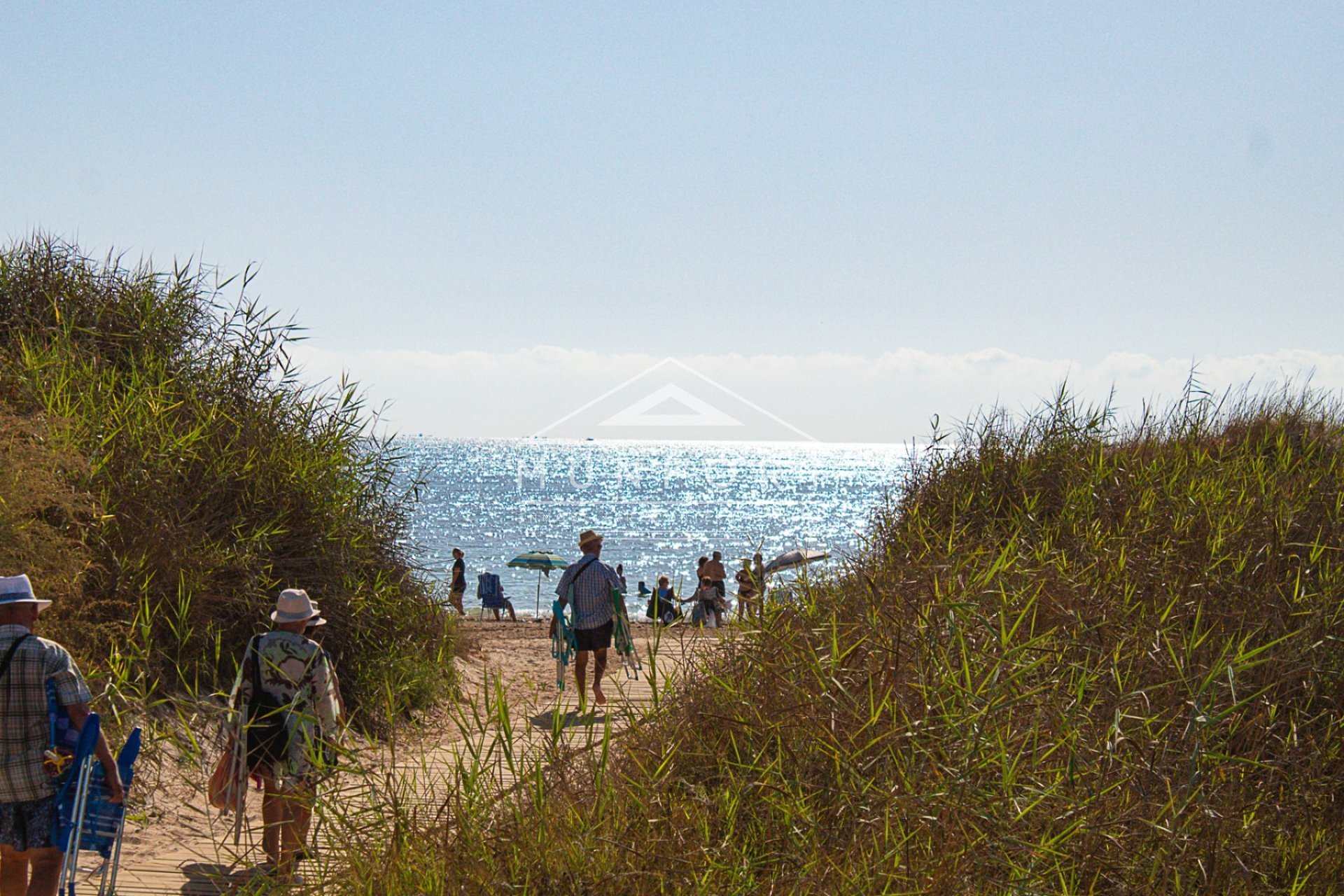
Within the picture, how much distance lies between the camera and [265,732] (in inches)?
223

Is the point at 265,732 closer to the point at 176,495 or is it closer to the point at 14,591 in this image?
the point at 14,591

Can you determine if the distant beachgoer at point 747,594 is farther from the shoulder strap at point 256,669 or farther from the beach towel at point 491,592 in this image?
the beach towel at point 491,592

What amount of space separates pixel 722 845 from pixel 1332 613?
5.04m

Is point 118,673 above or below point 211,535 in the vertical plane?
below

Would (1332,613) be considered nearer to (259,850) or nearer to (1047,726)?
(1047,726)

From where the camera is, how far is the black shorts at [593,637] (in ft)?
33.1

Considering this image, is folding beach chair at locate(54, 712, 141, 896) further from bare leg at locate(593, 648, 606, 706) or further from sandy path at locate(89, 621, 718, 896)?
bare leg at locate(593, 648, 606, 706)

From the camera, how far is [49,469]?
761 centimetres

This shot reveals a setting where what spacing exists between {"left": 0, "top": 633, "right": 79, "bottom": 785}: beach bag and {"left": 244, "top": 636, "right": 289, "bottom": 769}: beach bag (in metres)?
0.92

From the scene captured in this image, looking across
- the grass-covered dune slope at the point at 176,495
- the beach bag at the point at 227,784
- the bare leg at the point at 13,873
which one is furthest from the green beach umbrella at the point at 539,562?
the bare leg at the point at 13,873

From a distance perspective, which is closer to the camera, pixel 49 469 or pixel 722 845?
pixel 722 845

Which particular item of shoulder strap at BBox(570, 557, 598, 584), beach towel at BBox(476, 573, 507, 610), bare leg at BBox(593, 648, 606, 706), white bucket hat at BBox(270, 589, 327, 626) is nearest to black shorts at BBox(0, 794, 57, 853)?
white bucket hat at BBox(270, 589, 327, 626)

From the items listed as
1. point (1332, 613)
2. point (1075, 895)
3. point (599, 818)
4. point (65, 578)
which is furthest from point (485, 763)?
point (1332, 613)

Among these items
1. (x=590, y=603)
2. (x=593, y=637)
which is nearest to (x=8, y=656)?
(x=590, y=603)
